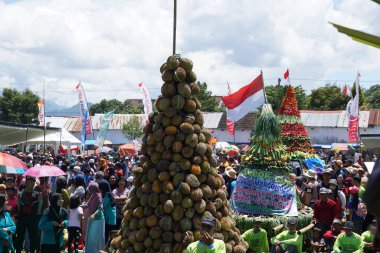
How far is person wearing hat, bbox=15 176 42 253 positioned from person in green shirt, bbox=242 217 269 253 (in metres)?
4.53

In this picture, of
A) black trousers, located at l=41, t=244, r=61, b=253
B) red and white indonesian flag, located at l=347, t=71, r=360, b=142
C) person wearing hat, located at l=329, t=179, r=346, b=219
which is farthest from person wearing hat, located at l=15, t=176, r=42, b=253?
red and white indonesian flag, located at l=347, t=71, r=360, b=142

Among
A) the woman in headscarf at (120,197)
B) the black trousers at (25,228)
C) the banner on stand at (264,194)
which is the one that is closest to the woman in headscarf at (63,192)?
the black trousers at (25,228)

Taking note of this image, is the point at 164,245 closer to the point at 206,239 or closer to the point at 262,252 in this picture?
the point at 206,239

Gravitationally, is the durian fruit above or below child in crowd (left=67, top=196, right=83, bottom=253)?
above

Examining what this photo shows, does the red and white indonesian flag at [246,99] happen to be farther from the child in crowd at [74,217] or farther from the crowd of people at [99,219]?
the child in crowd at [74,217]

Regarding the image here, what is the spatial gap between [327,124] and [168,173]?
64.8 metres

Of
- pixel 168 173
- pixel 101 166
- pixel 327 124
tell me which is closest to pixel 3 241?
pixel 168 173

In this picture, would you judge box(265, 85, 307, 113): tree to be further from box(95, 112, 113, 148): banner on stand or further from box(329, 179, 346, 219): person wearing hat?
box(329, 179, 346, 219): person wearing hat

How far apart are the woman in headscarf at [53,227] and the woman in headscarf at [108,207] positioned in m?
1.16

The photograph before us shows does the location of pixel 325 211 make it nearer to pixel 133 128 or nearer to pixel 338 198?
pixel 338 198

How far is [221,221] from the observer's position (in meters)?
10.3

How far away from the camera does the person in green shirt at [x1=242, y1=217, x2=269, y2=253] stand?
12.4 meters

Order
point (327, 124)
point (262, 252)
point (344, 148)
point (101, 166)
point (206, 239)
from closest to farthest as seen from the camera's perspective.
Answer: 1. point (206, 239)
2. point (262, 252)
3. point (101, 166)
4. point (344, 148)
5. point (327, 124)

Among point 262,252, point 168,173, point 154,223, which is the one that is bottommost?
point 262,252
